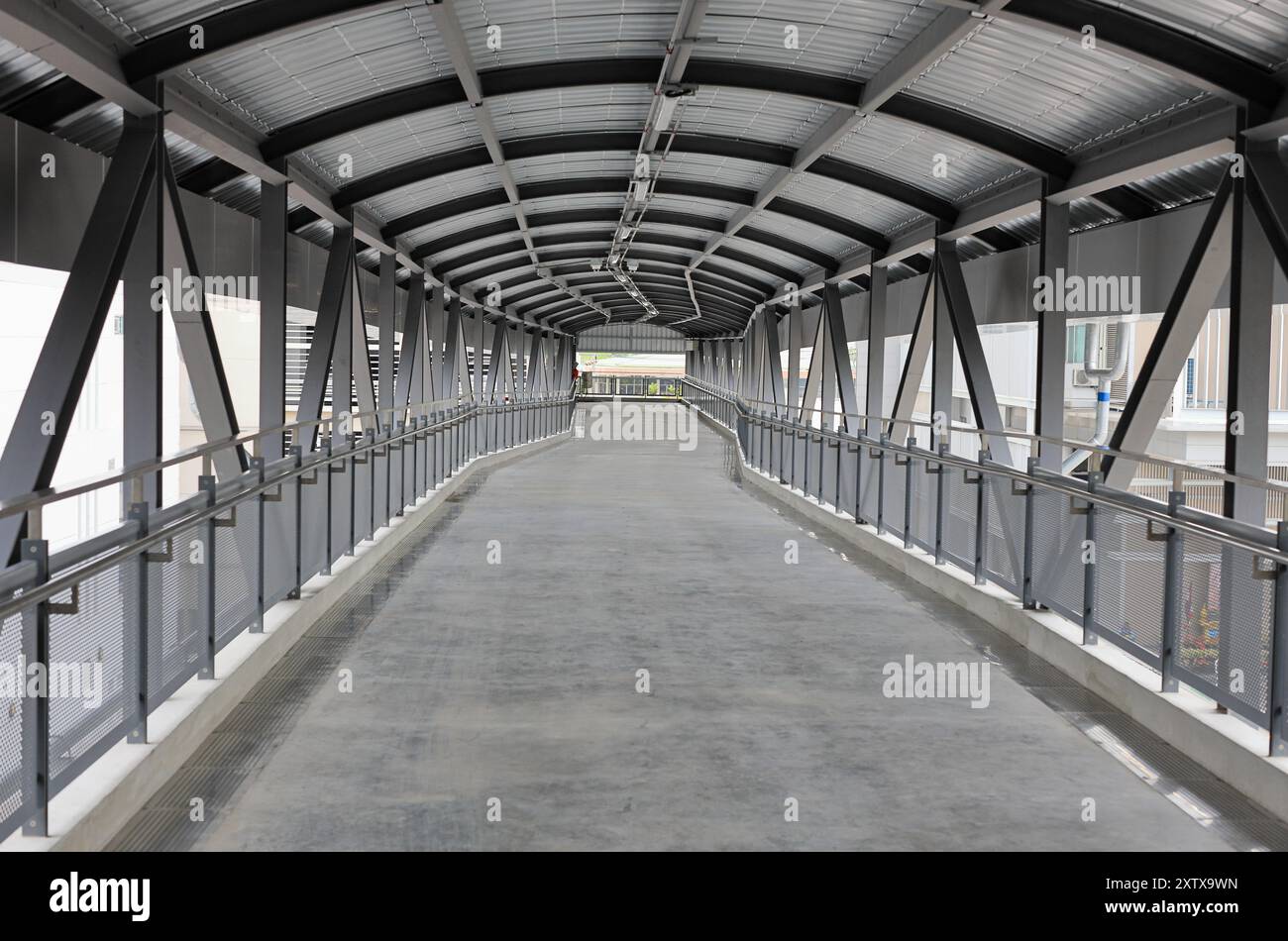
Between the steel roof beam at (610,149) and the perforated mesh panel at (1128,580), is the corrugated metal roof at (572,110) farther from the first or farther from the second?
the perforated mesh panel at (1128,580)

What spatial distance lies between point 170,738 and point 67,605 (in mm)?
1017

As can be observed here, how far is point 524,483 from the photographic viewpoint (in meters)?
17.0

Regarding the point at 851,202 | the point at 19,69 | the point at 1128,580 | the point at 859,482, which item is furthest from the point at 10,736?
the point at 851,202

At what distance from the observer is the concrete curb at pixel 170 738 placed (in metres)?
3.51

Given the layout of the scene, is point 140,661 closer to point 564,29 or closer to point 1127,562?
point 1127,562

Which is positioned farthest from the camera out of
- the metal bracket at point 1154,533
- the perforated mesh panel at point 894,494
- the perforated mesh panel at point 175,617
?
the perforated mesh panel at point 894,494

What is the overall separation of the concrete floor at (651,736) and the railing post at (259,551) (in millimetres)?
268

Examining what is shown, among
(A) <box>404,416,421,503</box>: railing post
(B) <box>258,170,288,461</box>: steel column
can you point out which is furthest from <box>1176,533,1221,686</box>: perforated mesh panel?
(A) <box>404,416,421,503</box>: railing post

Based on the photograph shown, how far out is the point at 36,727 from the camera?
3.29m

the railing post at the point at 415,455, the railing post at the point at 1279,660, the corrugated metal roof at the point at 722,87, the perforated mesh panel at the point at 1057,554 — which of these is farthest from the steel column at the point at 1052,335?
the railing post at the point at 415,455

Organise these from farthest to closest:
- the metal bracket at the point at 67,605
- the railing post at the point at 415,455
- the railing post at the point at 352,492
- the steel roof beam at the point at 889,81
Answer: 1. the railing post at the point at 415,455
2. the railing post at the point at 352,492
3. the steel roof beam at the point at 889,81
4. the metal bracket at the point at 67,605
